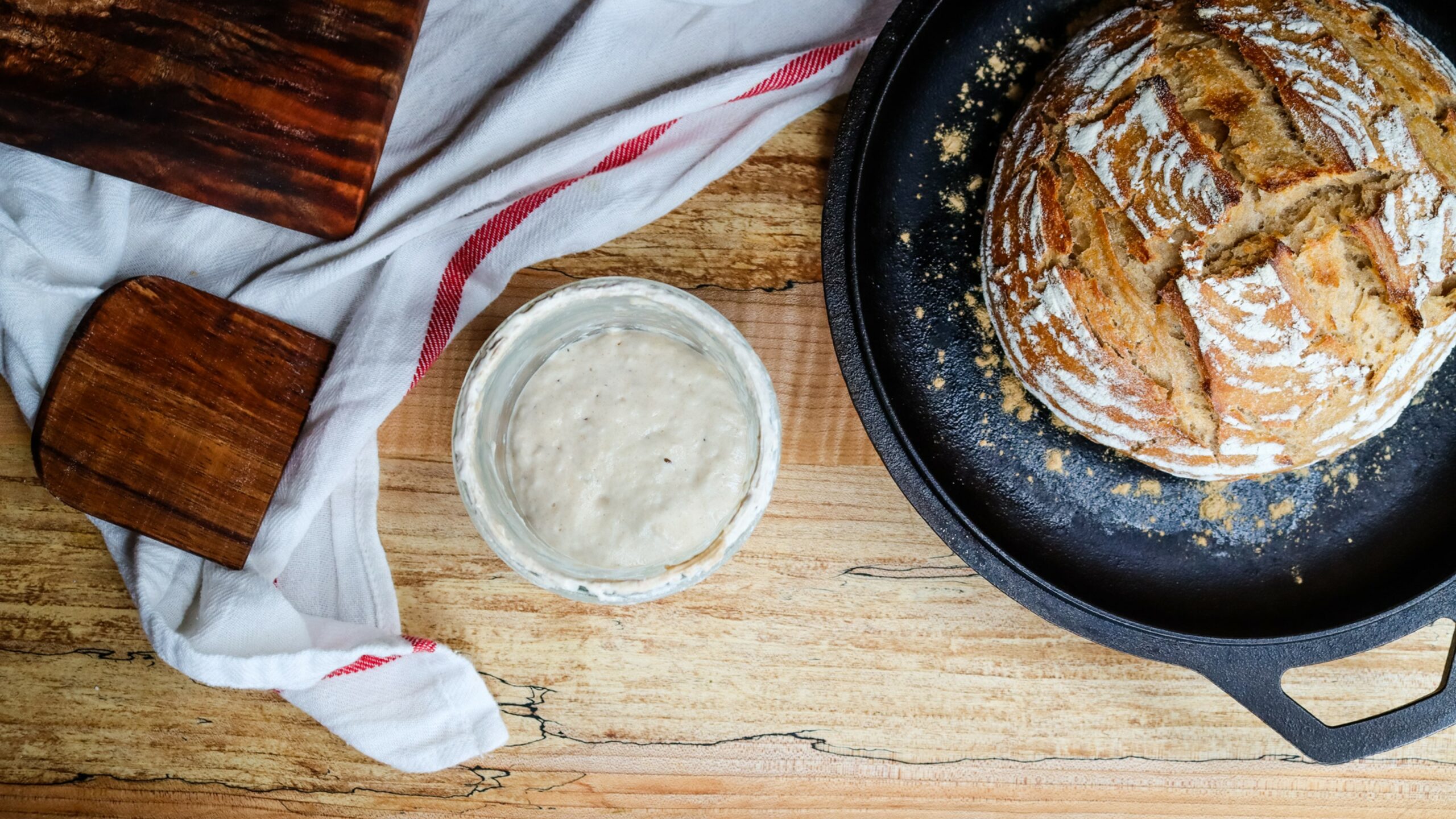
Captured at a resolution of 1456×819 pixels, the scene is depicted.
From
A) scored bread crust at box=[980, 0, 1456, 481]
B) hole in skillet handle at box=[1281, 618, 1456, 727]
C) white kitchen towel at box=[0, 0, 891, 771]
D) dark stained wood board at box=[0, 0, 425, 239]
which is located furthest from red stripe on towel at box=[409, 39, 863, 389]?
hole in skillet handle at box=[1281, 618, 1456, 727]

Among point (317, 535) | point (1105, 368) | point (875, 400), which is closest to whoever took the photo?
point (1105, 368)

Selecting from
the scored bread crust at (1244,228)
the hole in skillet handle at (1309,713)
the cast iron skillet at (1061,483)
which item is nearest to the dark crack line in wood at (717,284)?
the cast iron skillet at (1061,483)

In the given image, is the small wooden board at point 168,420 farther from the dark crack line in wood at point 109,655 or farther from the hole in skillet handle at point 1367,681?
the hole in skillet handle at point 1367,681

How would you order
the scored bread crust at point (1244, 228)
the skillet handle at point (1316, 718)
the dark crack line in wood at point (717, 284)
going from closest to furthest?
1. the scored bread crust at point (1244, 228)
2. the skillet handle at point (1316, 718)
3. the dark crack line in wood at point (717, 284)

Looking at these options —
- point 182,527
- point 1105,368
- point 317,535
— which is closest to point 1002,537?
point 1105,368

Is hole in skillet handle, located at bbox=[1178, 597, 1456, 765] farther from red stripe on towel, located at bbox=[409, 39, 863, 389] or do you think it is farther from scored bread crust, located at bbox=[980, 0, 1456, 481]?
red stripe on towel, located at bbox=[409, 39, 863, 389]

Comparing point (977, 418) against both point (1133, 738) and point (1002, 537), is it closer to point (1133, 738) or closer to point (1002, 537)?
point (1002, 537)
